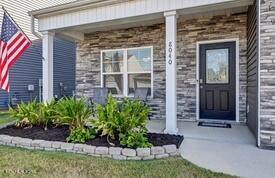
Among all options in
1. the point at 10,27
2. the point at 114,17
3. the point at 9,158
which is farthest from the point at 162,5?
the point at 9,158

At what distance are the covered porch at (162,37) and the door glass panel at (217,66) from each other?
27 cm

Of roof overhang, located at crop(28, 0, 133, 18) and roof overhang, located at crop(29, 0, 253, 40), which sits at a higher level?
roof overhang, located at crop(28, 0, 133, 18)

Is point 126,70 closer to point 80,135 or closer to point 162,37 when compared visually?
point 162,37

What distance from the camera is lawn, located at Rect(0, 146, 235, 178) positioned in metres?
3.04

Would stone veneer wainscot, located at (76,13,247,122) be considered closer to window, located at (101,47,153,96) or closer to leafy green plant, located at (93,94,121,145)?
window, located at (101,47,153,96)

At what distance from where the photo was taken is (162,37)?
7.06m

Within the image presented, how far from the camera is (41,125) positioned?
5285 mm

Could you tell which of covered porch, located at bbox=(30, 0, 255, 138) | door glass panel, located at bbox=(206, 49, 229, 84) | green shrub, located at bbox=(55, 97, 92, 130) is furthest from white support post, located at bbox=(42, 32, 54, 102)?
door glass panel, located at bbox=(206, 49, 229, 84)

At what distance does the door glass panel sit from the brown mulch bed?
2.40 m

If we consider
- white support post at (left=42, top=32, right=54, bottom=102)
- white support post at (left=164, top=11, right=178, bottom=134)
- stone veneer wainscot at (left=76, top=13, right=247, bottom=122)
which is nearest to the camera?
white support post at (left=164, top=11, right=178, bottom=134)

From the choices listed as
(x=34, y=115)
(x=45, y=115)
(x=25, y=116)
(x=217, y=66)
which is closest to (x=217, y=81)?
(x=217, y=66)

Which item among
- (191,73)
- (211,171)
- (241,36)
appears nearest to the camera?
(211,171)

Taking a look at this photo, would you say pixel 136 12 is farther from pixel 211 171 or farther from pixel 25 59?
pixel 25 59

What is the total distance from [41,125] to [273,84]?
4.53 m
